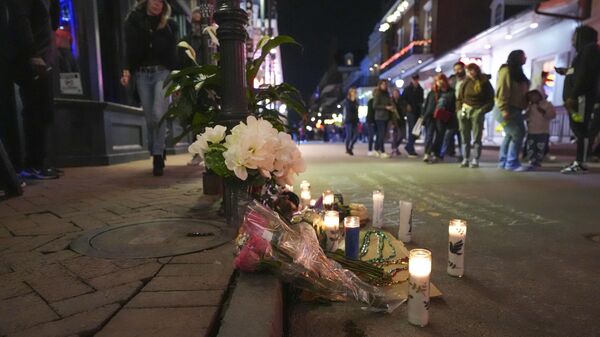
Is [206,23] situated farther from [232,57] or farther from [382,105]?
[382,105]

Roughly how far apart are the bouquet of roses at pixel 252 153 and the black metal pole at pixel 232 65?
0.27 metres

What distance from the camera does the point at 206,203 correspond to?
3.52 m

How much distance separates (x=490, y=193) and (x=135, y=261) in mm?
4080

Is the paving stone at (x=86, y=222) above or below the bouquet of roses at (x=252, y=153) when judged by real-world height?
below

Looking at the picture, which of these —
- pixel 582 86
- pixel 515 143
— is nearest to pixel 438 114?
pixel 515 143

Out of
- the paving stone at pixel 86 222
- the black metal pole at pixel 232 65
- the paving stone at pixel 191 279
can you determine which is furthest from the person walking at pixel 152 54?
the paving stone at pixel 191 279

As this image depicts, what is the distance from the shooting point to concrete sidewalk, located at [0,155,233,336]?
4.25ft

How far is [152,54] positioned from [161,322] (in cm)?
448

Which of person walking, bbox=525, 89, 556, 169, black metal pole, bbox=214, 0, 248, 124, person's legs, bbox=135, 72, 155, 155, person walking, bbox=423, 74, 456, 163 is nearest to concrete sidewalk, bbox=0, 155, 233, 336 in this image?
black metal pole, bbox=214, 0, 248, 124

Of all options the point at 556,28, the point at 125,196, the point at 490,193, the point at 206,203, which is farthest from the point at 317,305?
the point at 556,28

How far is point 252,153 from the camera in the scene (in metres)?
2.02

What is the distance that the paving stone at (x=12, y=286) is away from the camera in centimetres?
157

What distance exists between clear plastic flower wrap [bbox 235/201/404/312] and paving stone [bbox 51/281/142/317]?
0.46 meters

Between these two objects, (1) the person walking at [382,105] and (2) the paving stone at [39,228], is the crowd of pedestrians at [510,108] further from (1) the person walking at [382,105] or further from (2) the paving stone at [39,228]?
(2) the paving stone at [39,228]
